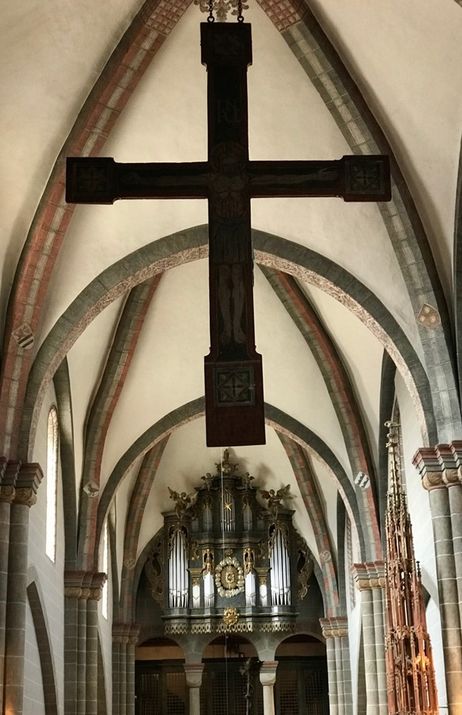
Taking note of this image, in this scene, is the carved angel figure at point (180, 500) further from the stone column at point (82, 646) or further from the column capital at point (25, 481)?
the column capital at point (25, 481)

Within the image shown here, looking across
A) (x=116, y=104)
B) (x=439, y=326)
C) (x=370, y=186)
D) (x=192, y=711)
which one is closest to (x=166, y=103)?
(x=116, y=104)

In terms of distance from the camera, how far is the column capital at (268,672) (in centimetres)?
2811

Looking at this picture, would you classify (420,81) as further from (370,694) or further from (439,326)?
(370,694)

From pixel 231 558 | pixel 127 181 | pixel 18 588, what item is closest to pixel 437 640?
pixel 18 588

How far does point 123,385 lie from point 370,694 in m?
7.15

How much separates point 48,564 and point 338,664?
30.6 feet

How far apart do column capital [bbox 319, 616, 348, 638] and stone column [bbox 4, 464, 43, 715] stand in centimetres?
1239

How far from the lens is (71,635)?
20.9 meters

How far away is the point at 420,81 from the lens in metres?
14.0

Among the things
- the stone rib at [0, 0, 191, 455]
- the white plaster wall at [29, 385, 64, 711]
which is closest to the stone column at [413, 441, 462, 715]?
the stone rib at [0, 0, 191, 455]

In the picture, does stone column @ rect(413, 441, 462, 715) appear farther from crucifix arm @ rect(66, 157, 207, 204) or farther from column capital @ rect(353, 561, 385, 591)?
crucifix arm @ rect(66, 157, 207, 204)

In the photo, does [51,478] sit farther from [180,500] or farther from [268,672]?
[268,672]

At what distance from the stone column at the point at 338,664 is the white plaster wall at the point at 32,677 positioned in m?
8.68

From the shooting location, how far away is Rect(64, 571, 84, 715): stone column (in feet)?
67.4
